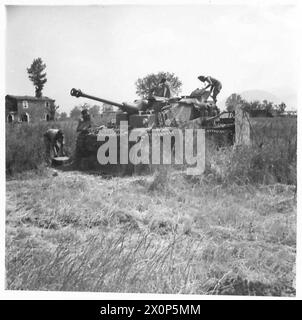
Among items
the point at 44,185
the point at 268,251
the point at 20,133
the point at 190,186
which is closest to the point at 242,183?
the point at 190,186

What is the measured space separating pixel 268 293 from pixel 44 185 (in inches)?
135

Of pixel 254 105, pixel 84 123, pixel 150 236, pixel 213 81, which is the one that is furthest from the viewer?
pixel 84 123

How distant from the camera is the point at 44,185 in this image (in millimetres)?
5844

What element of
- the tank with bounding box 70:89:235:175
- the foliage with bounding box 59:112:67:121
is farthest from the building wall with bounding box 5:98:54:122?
the tank with bounding box 70:89:235:175

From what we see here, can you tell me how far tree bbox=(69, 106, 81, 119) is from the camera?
640 cm

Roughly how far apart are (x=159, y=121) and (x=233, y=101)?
1626mm

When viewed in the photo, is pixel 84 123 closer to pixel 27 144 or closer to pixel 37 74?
pixel 27 144

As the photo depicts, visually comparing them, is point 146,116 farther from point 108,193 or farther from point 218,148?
point 108,193

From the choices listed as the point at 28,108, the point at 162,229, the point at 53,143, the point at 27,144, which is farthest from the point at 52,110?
the point at 162,229

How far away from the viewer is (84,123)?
7.27 metres

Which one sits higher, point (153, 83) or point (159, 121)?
point (153, 83)

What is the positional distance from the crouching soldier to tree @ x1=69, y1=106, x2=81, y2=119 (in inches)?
18.0

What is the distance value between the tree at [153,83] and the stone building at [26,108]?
1.35m

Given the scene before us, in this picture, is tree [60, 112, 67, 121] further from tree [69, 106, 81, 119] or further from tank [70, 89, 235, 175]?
tank [70, 89, 235, 175]
